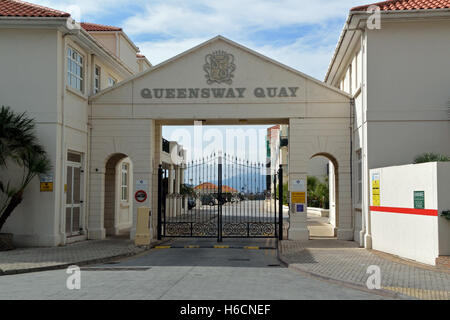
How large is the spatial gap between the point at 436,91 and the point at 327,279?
8.14 m

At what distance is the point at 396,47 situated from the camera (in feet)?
52.2

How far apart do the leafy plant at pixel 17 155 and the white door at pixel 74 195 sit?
1.68 m

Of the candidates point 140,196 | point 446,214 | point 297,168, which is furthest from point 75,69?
point 446,214

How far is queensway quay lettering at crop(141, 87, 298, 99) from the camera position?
18516mm

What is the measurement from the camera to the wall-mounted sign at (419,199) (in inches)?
488

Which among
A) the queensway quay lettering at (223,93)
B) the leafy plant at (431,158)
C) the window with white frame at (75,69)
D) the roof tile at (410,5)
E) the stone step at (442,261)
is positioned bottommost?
the stone step at (442,261)

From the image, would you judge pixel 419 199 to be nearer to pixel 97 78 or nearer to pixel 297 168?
pixel 297 168

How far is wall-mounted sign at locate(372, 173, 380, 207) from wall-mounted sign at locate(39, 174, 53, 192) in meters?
9.50

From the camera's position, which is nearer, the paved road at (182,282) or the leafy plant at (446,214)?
the paved road at (182,282)

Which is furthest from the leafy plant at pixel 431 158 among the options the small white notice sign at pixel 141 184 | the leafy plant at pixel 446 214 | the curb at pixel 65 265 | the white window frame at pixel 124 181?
the white window frame at pixel 124 181

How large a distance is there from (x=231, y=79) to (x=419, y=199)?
826 cm

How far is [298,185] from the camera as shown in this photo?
18.1 meters

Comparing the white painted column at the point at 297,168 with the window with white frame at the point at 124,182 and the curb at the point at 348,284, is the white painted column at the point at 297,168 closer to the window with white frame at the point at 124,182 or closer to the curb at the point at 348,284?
the curb at the point at 348,284
